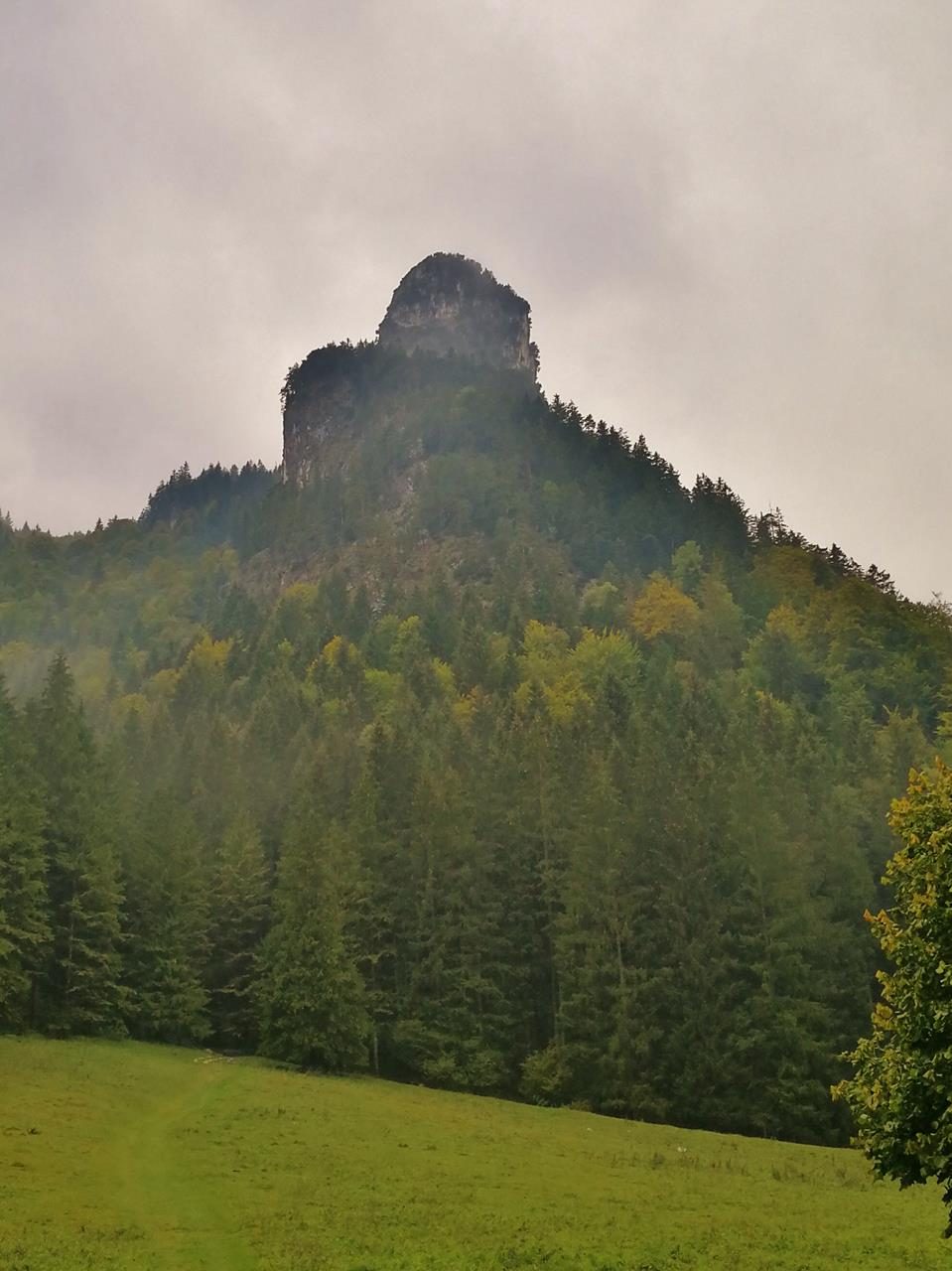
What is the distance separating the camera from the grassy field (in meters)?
22.6

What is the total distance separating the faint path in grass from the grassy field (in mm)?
95

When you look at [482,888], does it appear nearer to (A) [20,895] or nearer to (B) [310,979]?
(B) [310,979]

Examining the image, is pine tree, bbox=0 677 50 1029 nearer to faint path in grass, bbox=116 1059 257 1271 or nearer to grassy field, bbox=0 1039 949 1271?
grassy field, bbox=0 1039 949 1271

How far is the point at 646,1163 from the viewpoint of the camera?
37719 millimetres

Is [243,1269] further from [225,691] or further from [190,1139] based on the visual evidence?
[225,691]

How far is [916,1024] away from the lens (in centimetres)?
1930

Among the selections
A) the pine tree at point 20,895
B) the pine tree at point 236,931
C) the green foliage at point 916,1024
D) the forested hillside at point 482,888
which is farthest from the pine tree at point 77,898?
the green foliage at point 916,1024

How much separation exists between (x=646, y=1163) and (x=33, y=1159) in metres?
22.1

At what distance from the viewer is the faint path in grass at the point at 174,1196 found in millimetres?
21688

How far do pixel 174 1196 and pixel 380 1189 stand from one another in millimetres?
6113

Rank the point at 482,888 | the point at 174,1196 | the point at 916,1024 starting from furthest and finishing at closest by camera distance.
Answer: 1. the point at 482,888
2. the point at 174,1196
3. the point at 916,1024

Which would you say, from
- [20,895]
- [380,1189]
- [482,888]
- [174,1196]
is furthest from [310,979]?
[174,1196]

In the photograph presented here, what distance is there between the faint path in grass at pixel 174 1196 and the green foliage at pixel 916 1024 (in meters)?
13.6

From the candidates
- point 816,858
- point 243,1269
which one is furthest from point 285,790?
point 243,1269
